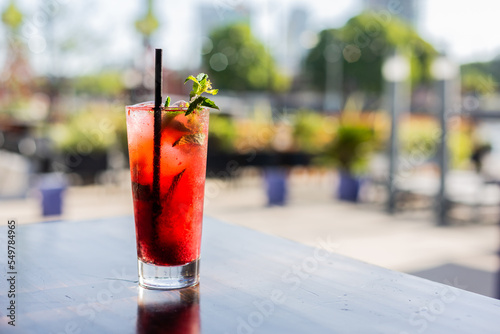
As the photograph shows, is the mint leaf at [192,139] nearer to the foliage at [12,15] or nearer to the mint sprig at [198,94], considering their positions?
the mint sprig at [198,94]

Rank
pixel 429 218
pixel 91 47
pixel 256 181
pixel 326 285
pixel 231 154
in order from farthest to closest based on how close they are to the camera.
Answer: pixel 91 47, pixel 256 181, pixel 231 154, pixel 429 218, pixel 326 285

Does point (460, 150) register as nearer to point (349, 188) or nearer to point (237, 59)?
point (349, 188)

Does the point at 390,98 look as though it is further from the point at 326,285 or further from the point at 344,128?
the point at 326,285

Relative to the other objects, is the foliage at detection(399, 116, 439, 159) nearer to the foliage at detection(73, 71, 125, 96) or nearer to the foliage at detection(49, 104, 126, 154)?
the foliage at detection(49, 104, 126, 154)

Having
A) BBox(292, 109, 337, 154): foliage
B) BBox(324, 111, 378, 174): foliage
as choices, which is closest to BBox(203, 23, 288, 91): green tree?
BBox(292, 109, 337, 154): foliage

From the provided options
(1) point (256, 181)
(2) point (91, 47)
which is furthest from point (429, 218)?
(2) point (91, 47)

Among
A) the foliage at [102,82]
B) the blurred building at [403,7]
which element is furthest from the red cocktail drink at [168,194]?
the foliage at [102,82]
